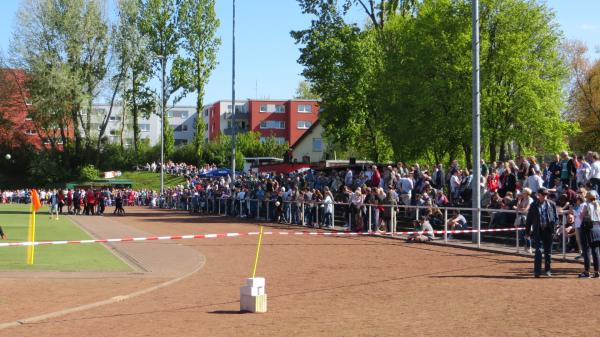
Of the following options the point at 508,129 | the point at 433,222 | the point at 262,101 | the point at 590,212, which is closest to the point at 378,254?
the point at 433,222

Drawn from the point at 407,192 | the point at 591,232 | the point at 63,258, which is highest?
the point at 407,192

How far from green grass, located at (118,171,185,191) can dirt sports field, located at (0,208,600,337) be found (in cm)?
5746

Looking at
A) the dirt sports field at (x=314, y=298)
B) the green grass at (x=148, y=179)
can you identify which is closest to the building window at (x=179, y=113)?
the green grass at (x=148, y=179)

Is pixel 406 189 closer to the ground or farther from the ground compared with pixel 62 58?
closer to the ground

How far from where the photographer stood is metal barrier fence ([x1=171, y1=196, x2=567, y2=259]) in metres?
21.8

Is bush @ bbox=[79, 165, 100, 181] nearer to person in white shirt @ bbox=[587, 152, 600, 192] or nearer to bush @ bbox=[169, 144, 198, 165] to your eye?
bush @ bbox=[169, 144, 198, 165]

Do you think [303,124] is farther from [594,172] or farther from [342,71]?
[594,172]

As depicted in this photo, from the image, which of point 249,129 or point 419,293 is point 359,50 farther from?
point 249,129

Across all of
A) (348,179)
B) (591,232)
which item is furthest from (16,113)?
(591,232)

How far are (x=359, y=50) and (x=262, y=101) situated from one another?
Result: 6207 centimetres

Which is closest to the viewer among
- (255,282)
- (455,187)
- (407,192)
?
(255,282)

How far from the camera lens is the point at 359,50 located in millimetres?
45469

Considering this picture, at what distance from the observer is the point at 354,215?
29.5 metres

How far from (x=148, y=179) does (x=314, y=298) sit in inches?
2733
